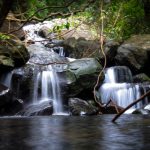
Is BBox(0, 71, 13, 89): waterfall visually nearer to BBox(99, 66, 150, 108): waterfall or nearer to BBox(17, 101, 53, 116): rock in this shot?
BBox(17, 101, 53, 116): rock

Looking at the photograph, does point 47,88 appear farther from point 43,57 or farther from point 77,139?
point 77,139

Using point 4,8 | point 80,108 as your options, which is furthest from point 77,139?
point 80,108

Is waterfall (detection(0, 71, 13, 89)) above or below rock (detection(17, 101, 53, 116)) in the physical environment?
above

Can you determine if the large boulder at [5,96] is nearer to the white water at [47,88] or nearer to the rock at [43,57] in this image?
the white water at [47,88]

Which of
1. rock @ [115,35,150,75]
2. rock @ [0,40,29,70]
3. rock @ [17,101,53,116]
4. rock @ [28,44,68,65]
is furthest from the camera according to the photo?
rock @ [28,44,68,65]

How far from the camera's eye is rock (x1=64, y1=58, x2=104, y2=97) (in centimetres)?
1708

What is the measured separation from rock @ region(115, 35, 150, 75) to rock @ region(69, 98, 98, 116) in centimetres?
430

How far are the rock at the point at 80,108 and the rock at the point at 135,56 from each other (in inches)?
169

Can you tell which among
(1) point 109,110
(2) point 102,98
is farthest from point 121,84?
(1) point 109,110

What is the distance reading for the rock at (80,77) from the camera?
17078 mm

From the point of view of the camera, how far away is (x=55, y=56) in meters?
20.4

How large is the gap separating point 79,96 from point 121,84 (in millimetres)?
2047

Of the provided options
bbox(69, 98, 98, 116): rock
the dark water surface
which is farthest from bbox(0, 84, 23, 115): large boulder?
the dark water surface

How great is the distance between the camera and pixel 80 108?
15148 mm
